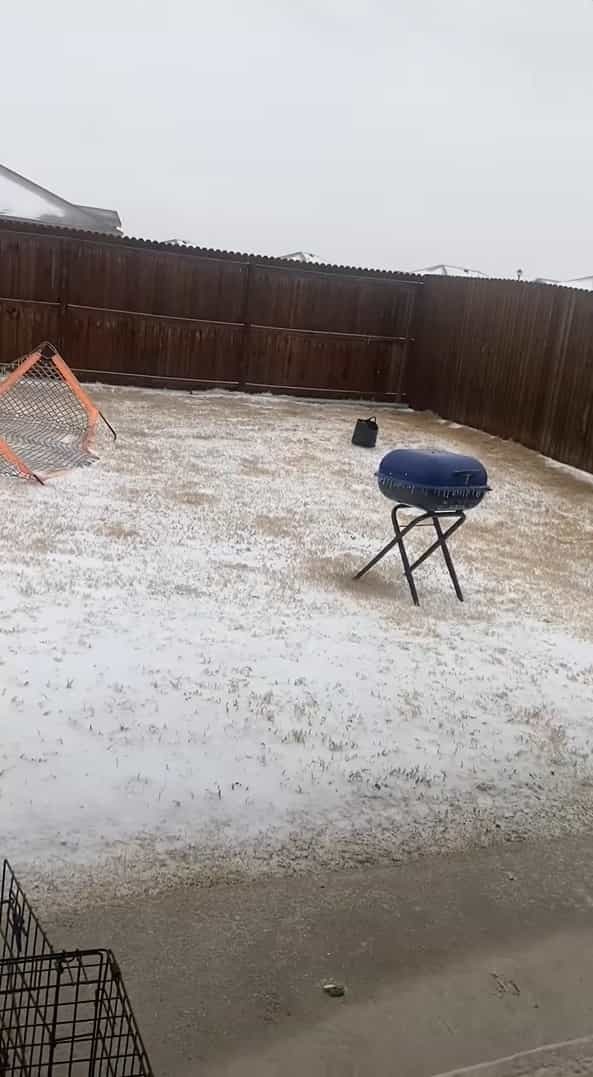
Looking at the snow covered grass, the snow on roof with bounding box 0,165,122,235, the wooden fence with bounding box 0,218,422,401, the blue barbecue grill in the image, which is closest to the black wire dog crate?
the snow covered grass

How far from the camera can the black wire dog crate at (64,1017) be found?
216cm

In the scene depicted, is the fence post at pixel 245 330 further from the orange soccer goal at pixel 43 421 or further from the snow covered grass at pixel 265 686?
the snow covered grass at pixel 265 686

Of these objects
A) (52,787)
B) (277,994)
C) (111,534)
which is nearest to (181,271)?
(111,534)

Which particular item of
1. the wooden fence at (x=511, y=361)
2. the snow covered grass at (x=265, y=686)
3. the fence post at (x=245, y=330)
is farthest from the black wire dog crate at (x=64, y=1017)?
the fence post at (x=245, y=330)

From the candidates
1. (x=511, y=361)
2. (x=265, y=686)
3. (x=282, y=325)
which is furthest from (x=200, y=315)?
(x=265, y=686)

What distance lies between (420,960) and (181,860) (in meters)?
0.91

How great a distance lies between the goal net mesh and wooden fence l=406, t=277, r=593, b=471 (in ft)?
20.6

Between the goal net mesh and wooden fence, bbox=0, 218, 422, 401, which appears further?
wooden fence, bbox=0, 218, 422, 401

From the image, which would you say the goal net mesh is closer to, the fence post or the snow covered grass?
the snow covered grass

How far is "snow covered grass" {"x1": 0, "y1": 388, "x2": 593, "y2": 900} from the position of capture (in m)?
3.48

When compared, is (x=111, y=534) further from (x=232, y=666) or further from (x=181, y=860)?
(x=181, y=860)

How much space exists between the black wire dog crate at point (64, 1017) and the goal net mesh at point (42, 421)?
232 inches

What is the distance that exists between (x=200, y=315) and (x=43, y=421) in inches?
210

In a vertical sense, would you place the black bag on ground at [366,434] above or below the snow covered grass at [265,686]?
above
